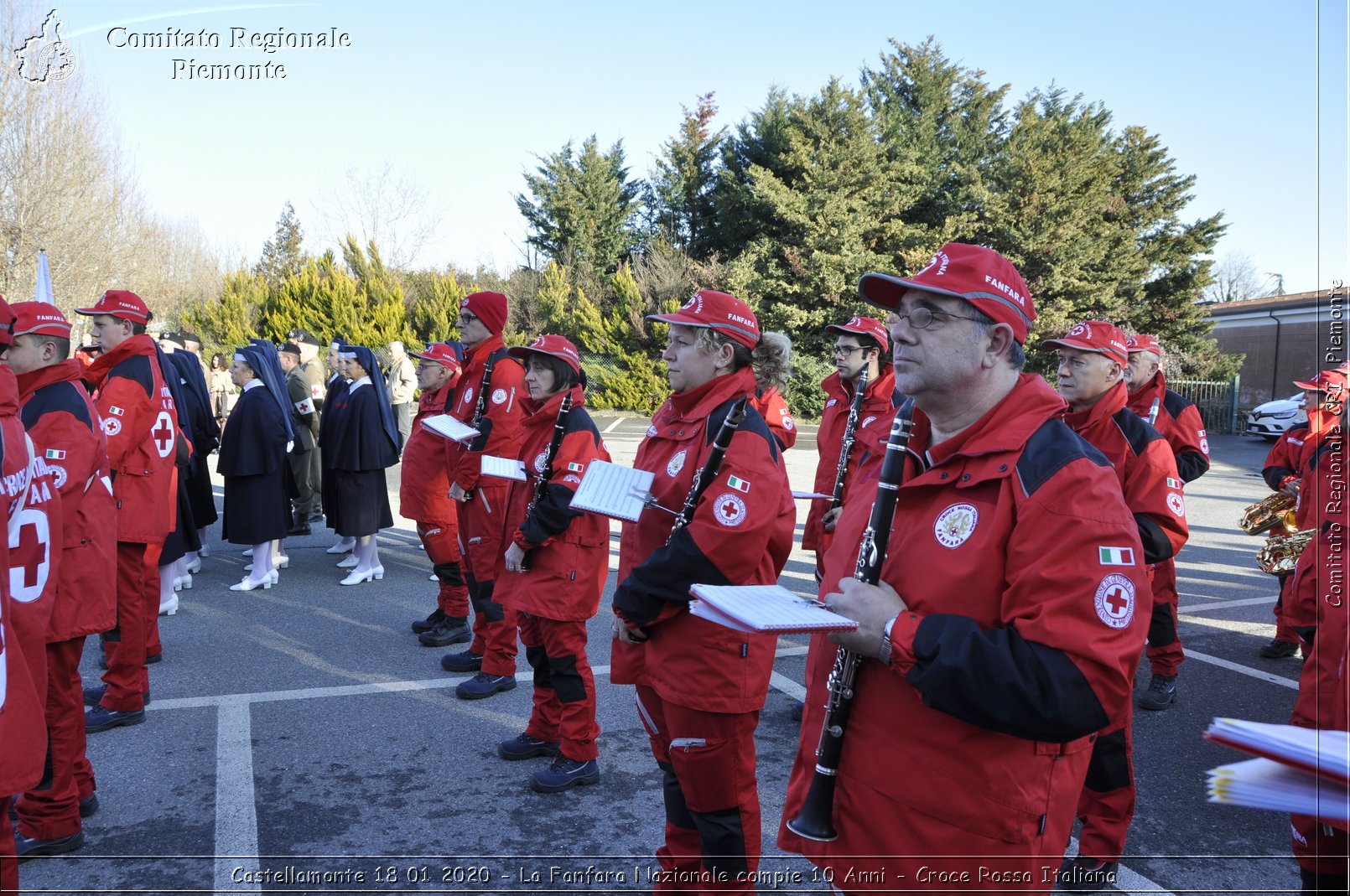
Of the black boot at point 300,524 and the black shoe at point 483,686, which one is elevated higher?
the black boot at point 300,524

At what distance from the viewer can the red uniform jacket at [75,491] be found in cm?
386

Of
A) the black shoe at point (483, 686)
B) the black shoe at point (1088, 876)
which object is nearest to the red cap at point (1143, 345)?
the black shoe at point (1088, 876)

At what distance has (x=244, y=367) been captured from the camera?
28.3 feet

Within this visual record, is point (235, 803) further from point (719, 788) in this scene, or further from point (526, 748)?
point (719, 788)

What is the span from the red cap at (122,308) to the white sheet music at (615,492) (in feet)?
12.7

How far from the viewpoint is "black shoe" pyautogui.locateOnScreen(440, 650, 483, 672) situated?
6.48 m

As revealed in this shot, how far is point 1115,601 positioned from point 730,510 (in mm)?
1534

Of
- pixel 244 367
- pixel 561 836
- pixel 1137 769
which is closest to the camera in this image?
pixel 561 836

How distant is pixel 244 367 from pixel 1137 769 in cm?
811

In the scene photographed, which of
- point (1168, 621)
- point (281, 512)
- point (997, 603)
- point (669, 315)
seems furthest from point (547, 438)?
point (281, 512)

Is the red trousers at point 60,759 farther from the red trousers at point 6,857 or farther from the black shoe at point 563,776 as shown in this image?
the black shoe at point 563,776

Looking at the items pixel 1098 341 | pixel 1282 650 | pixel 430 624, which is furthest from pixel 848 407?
pixel 1282 650

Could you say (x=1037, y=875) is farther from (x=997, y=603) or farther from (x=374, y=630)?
(x=374, y=630)

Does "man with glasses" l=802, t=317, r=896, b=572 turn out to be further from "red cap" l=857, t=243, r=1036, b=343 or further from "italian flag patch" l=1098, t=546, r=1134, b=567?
"italian flag patch" l=1098, t=546, r=1134, b=567
